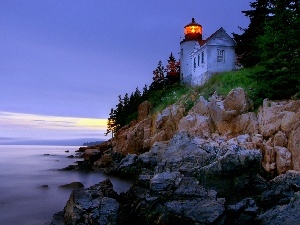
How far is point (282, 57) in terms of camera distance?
912 inches

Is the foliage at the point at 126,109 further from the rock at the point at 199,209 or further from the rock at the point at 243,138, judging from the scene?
the rock at the point at 199,209

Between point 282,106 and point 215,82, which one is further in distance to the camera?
point 215,82

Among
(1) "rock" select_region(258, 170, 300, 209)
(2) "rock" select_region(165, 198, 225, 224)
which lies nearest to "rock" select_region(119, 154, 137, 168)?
(1) "rock" select_region(258, 170, 300, 209)

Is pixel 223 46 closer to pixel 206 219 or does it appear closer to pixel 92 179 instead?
pixel 92 179

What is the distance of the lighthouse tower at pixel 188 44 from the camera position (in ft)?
156

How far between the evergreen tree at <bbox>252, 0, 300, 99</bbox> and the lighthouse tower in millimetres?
22621

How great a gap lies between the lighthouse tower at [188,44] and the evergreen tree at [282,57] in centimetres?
2262

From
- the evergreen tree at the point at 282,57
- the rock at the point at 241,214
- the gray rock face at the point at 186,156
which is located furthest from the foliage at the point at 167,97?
the rock at the point at 241,214

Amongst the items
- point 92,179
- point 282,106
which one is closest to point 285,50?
point 282,106

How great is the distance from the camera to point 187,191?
530 inches

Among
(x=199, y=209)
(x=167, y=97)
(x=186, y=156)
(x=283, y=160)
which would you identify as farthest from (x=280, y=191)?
(x=167, y=97)

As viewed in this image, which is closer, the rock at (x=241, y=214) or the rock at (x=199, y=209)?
the rock at (x=199, y=209)

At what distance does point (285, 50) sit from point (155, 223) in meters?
16.7

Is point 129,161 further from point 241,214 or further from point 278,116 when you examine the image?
point 241,214
